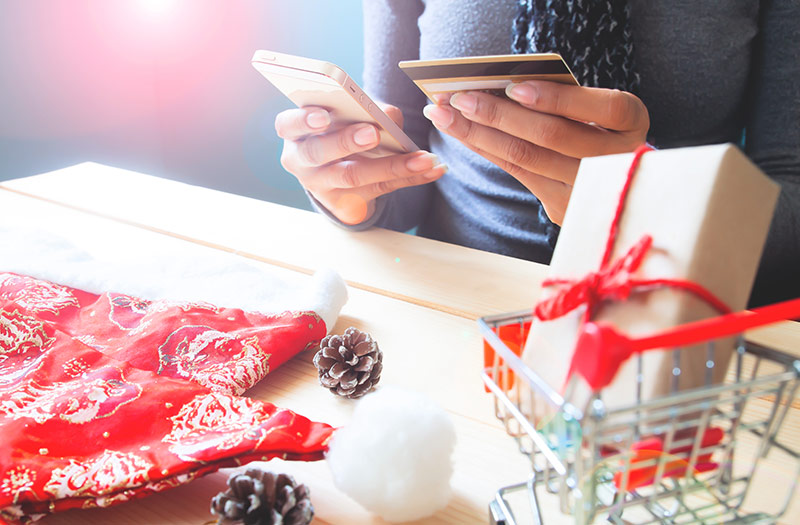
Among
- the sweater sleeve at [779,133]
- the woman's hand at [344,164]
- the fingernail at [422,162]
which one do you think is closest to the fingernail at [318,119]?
the woman's hand at [344,164]

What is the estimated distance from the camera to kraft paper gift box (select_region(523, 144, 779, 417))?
0.67ft

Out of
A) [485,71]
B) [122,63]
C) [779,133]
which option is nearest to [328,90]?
[485,71]

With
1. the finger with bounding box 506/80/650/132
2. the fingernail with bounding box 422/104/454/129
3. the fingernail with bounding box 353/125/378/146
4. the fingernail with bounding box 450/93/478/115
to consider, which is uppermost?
the finger with bounding box 506/80/650/132

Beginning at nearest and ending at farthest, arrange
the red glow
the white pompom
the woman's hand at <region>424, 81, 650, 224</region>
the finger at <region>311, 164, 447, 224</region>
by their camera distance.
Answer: the white pompom < the woman's hand at <region>424, 81, 650, 224</region> < the finger at <region>311, 164, 447, 224</region> < the red glow

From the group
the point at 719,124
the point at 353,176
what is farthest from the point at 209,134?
the point at 719,124

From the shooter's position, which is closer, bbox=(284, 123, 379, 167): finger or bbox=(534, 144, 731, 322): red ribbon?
bbox=(534, 144, 731, 322): red ribbon

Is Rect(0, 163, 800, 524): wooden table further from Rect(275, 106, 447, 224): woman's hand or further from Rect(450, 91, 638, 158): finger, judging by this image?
A: Rect(450, 91, 638, 158): finger

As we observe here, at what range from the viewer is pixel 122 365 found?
40cm

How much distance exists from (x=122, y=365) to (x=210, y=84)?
1512 millimetres

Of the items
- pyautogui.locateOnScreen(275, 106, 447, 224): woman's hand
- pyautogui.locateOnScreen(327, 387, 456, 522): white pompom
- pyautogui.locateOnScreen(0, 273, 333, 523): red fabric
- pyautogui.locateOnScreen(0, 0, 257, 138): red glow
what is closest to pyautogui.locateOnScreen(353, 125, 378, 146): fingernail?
pyautogui.locateOnScreen(275, 106, 447, 224): woman's hand

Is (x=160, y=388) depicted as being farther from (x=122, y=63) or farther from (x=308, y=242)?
(x=122, y=63)

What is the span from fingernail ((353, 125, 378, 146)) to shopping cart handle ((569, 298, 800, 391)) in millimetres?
489

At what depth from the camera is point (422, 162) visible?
680 mm

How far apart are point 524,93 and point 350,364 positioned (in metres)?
0.29
